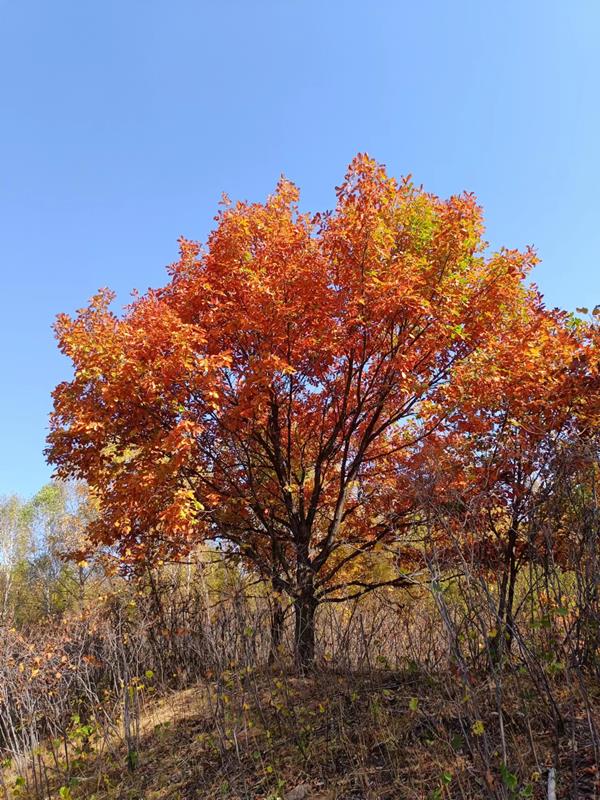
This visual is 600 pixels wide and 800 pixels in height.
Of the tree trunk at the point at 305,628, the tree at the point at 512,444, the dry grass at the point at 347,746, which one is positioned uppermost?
the tree at the point at 512,444

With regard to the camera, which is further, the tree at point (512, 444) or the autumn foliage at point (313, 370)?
the autumn foliage at point (313, 370)

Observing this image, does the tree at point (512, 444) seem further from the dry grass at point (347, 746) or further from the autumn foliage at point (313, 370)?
the dry grass at point (347, 746)

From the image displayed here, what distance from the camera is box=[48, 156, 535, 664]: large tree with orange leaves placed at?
621 centimetres

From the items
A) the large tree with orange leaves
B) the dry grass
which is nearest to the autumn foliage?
the large tree with orange leaves

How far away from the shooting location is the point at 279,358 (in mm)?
6391

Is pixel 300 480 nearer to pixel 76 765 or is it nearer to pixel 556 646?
pixel 76 765

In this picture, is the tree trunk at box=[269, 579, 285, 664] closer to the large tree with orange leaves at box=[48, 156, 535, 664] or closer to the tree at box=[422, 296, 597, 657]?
the large tree with orange leaves at box=[48, 156, 535, 664]

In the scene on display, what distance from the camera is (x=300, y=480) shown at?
8578mm

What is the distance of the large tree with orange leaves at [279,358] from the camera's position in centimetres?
621

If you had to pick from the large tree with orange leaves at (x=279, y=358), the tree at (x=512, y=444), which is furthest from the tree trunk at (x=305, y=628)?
the tree at (x=512, y=444)

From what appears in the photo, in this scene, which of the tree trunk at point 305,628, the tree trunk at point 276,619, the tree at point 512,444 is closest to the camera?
the tree at point 512,444

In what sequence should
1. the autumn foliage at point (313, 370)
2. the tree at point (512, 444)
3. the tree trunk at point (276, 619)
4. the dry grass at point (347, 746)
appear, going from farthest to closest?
the tree trunk at point (276, 619) < the autumn foliage at point (313, 370) < the tree at point (512, 444) < the dry grass at point (347, 746)

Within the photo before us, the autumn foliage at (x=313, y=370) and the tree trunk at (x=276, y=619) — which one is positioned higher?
the autumn foliage at (x=313, y=370)

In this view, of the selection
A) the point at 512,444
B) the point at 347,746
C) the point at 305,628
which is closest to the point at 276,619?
the point at 305,628
